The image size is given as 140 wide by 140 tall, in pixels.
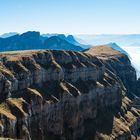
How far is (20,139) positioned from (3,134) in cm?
798

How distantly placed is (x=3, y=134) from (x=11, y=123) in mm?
9502

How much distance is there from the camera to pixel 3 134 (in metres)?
190

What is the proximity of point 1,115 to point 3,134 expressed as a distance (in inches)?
451

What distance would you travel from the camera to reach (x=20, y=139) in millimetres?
193500

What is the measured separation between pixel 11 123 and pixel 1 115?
562cm

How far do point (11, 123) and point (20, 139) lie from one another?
922 cm

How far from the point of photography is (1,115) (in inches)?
7830

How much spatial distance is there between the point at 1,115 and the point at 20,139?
14.2m

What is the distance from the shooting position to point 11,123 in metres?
199
